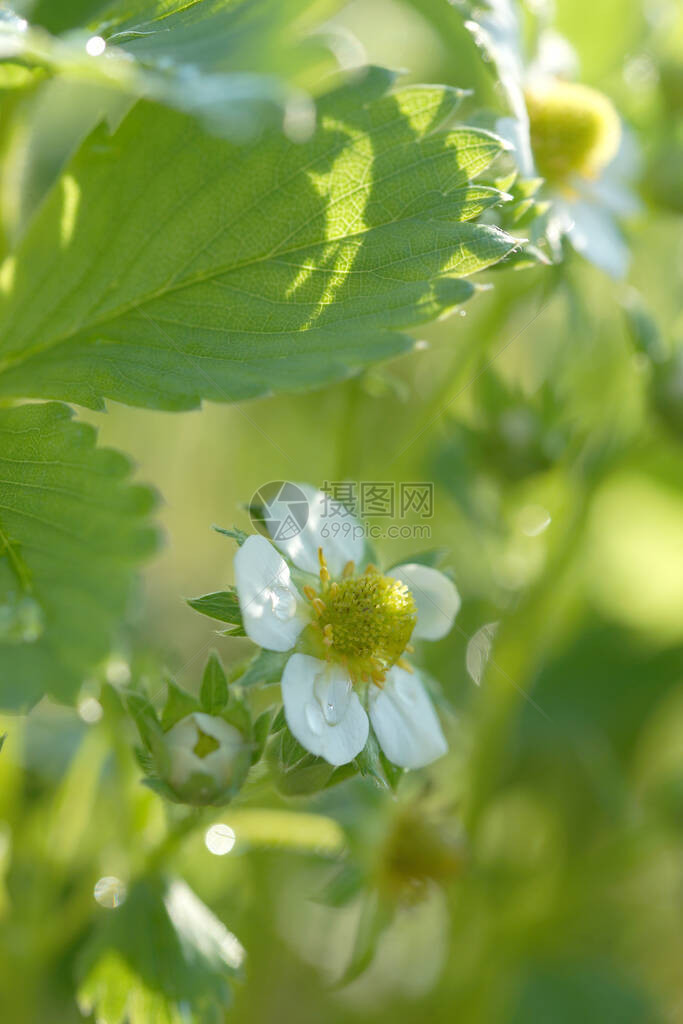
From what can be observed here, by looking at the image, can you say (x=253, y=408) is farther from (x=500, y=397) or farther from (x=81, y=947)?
(x=81, y=947)

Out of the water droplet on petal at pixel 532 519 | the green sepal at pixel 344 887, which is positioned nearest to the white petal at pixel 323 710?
the green sepal at pixel 344 887

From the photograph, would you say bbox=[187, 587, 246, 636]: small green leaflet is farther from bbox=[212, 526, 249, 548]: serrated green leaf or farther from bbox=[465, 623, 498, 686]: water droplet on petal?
bbox=[465, 623, 498, 686]: water droplet on petal

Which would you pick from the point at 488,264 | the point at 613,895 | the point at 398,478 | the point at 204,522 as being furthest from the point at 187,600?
the point at 613,895

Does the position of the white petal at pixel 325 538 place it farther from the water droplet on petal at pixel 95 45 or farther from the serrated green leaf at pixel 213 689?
the water droplet on petal at pixel 95 45

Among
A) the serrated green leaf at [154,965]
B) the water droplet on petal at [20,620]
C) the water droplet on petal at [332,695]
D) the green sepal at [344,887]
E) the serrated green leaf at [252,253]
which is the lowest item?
the green sepal at [344,887]

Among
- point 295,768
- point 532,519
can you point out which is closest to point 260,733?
point 295,768

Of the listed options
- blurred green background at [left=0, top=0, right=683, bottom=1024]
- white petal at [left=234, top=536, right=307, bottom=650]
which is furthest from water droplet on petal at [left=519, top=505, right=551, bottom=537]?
white petal at [left=234, top=536, right=307, bottom=650]
